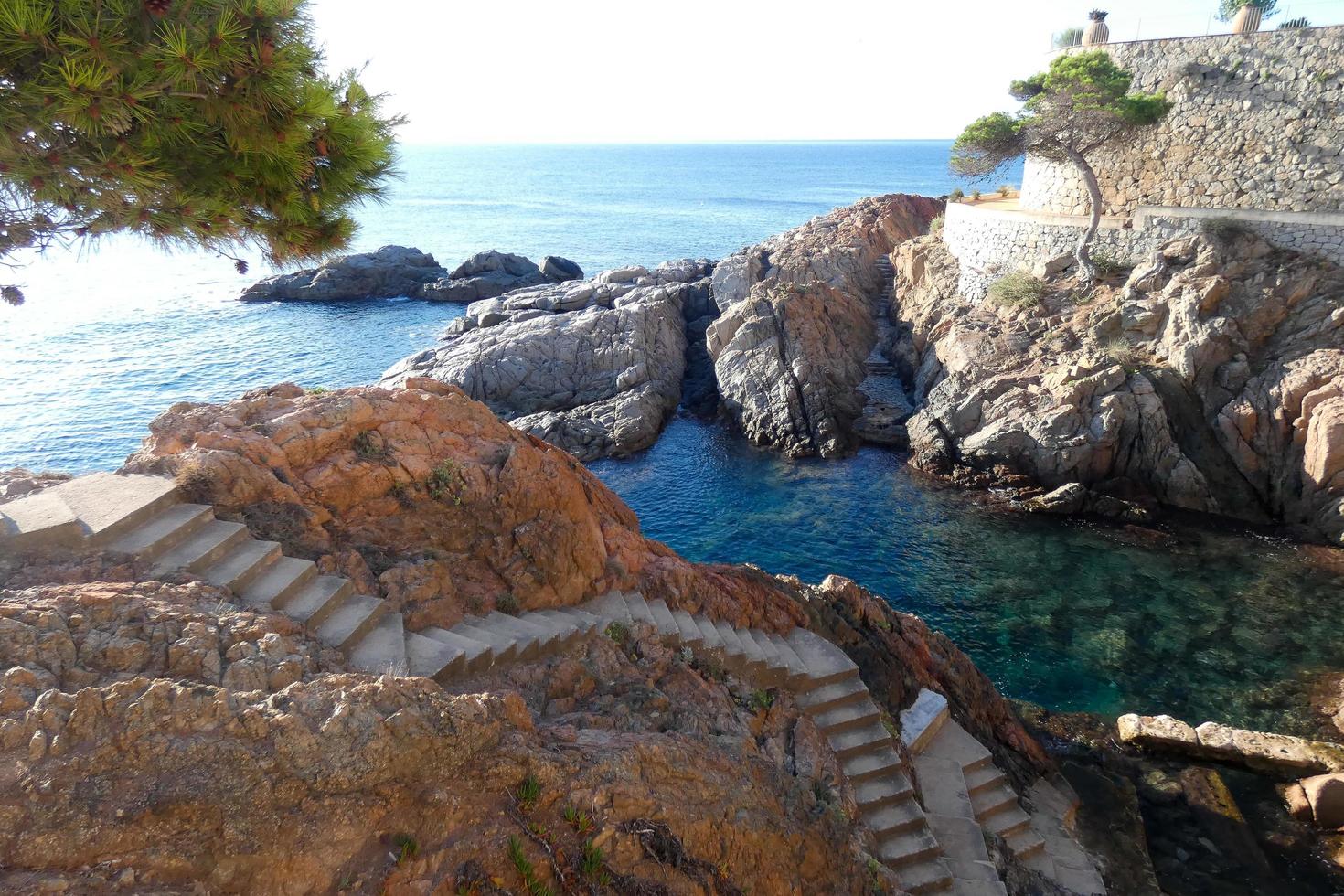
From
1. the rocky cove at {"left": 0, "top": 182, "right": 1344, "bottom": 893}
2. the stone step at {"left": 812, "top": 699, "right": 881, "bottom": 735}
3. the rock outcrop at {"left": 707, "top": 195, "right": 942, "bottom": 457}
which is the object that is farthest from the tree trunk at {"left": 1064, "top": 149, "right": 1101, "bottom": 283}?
the stone step at {"left": 812, "top": 699, "right": 881, "bottom": 735}

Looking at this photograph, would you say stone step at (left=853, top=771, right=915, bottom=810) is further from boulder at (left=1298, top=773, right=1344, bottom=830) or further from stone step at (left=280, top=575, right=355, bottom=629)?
boulder at (left=1298, top=773, right=1344, bottom=830)

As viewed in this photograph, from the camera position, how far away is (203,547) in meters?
8.07

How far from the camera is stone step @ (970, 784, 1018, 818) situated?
12.0 metres

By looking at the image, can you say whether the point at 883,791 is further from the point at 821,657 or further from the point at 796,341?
the point at 796,341

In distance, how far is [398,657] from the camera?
7.78 m

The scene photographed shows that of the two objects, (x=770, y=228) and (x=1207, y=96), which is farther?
(x=770, y=228)

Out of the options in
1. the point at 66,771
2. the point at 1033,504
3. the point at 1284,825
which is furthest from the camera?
the point at 1033,504

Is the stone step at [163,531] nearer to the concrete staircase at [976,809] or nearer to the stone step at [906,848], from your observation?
the stone step at [906,848]

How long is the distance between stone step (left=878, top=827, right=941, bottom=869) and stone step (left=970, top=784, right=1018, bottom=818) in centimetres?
230

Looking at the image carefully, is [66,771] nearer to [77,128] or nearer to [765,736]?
[77,128]

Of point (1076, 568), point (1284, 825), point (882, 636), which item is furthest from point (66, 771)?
point (1076, 568)

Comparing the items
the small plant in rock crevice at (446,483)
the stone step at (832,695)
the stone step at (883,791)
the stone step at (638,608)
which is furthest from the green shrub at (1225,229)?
the small plant in rock crevice at (446,483)

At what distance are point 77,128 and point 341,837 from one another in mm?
5976

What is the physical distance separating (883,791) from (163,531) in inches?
385
